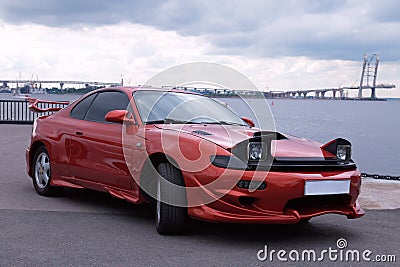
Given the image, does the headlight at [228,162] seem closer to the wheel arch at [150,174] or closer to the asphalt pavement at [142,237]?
the wheel arch at [150,174]

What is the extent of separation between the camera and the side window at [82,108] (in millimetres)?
7496

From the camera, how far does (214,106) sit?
737cm

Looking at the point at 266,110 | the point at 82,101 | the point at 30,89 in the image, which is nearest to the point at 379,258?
the point at 266,110

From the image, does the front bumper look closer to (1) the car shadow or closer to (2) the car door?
(1) the car shadow

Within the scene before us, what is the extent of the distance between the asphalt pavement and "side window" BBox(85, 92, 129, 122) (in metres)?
1.10

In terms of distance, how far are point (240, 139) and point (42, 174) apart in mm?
3332

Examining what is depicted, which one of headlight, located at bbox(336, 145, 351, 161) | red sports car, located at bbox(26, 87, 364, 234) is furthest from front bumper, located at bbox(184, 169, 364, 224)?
headlight, located at bbox(336, 145, 351, 161)

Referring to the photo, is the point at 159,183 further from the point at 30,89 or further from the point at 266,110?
the point at 30,89

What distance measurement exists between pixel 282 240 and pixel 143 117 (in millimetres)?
1969

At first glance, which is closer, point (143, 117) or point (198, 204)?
point (198, 204)

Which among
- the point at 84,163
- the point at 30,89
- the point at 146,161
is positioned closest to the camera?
the point at 146,161

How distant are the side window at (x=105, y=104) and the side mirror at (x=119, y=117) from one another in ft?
1.13

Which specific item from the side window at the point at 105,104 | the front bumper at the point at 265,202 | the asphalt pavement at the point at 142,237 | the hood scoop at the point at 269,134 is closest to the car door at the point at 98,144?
the side window at the point at 105,104

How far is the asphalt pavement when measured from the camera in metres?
5.09
